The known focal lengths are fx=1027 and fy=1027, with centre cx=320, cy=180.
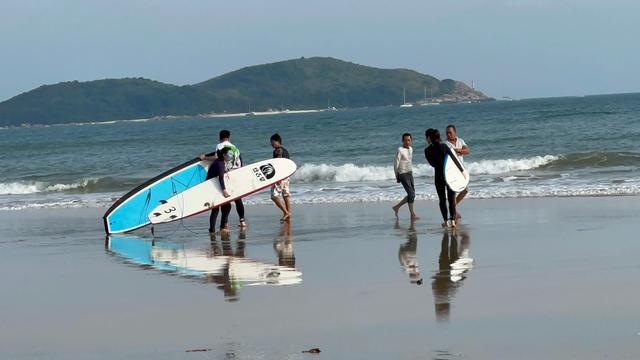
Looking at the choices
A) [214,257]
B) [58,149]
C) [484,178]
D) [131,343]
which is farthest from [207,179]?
[58,149]

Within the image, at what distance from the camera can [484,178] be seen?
2492cm

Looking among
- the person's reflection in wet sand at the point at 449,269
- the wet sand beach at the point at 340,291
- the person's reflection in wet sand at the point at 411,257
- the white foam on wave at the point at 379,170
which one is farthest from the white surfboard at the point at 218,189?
the white foam on wave at the point at 379,170

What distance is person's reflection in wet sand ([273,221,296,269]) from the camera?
11533 mm

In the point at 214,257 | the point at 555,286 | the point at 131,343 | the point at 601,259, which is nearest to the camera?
the point at 131,343

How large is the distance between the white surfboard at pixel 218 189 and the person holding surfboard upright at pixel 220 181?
0.13 metres

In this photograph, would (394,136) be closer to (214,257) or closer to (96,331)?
(214,257)

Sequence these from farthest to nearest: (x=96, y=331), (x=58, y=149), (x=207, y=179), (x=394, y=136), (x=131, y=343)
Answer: (x=58, y=149)
(x=394, y=136)
(x=207, y=179)
(x=96, y=331)
(x=131, y=343)

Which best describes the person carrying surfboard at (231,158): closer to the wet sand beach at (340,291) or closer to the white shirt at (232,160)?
the white shirt at (232,160)

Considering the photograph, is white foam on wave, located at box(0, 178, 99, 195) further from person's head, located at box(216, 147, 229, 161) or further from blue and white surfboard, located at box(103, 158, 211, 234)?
person's head, located at box(216, 147, 229, 161)

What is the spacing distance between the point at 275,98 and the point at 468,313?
7499 inches

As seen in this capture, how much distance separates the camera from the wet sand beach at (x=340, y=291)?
727 centimetres

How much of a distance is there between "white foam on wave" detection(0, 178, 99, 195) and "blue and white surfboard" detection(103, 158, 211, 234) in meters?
14.8

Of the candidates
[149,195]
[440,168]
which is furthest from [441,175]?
[149,195]

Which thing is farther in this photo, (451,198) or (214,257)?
(451,198)
